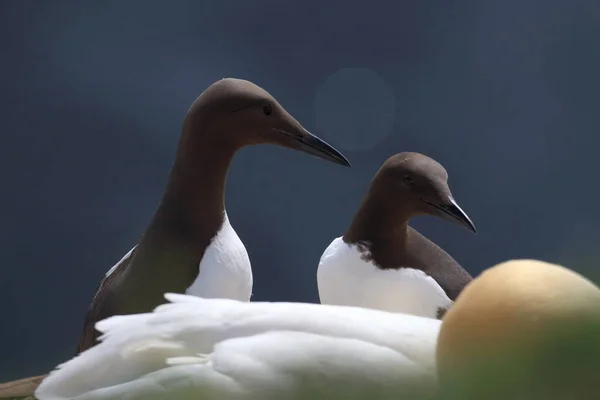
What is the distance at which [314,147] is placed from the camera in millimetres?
3135

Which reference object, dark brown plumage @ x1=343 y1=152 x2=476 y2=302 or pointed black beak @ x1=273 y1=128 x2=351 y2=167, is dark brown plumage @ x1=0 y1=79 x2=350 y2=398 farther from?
dark brown plumage @ x1=343 y1=152 x2=476 y2=302

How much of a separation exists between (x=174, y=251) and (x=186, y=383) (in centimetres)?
124

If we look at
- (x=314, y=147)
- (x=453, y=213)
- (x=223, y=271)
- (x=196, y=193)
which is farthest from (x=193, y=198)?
(x=453, y=213)

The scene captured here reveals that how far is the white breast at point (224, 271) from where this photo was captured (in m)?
2.78

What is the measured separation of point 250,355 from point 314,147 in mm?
1600

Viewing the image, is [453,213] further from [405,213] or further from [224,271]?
[224,271]

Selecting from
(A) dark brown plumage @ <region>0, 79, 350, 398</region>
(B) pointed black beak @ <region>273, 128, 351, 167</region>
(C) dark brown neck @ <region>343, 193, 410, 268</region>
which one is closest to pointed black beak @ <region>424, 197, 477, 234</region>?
(C) dark brown neck @ <region>343, 193, 410, 268</region>

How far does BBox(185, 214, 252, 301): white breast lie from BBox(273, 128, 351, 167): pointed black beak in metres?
0.41

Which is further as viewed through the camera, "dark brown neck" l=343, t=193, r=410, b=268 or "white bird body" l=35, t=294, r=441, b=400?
"dark brown neck" l=343, t=193, r=410, b=268

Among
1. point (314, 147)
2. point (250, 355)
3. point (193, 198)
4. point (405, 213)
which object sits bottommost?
point (250, 355)

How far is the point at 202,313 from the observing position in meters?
1.78

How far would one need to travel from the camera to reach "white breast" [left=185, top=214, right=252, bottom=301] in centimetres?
278

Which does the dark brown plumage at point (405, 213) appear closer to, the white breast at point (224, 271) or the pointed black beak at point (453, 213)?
the pointed black beak at point (453, 213)

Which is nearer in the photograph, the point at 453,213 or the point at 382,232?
the point at 453,213
